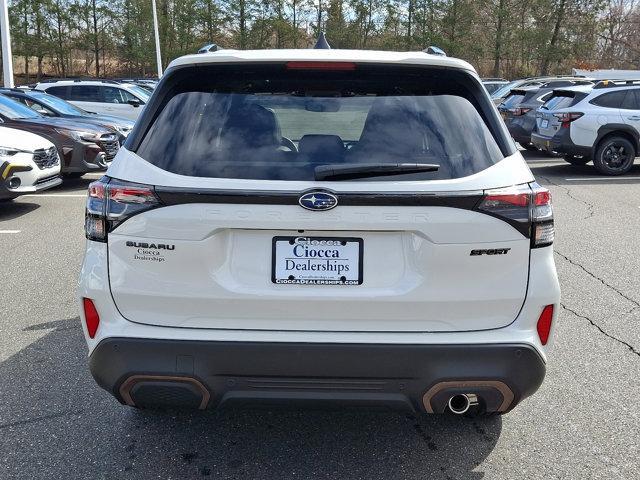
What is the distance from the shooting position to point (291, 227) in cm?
244

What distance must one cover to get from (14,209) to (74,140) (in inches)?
73.3

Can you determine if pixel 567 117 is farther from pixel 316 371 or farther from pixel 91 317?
pixel 91 317

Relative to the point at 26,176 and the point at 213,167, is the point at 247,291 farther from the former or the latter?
the point at 26,176

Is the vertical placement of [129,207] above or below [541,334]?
above

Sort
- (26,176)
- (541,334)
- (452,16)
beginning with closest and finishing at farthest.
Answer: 1. (541,334)
2. (26,176)
3. (452,16)

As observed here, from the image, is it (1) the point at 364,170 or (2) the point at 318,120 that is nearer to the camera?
(1) the point at 364,170

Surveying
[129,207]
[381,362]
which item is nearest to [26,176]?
[129,207]

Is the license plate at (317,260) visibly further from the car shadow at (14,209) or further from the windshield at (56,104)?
the windshield at (56,104)

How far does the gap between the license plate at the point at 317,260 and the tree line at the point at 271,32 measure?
44.6 metres

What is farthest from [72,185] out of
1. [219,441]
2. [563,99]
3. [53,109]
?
[563,99]

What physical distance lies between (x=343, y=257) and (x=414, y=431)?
A: 1.25m

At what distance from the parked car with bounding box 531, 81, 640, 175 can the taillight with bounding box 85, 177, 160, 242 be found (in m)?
11.4

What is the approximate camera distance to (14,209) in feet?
29.8

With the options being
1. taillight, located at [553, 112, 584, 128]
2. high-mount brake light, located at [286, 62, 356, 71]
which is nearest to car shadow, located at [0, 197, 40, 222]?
high-mount brake light, located at [286, 62, 356, 71]
